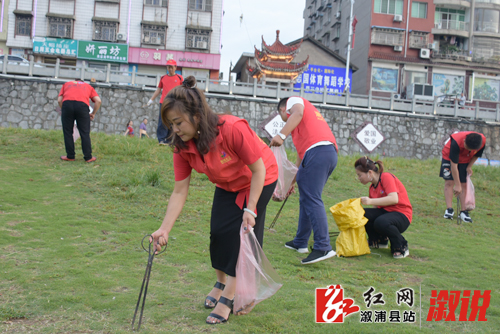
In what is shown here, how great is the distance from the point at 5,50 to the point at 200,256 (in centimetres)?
2955

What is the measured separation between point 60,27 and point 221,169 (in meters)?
29.5

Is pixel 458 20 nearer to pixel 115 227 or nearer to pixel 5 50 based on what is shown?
pixel 5 50

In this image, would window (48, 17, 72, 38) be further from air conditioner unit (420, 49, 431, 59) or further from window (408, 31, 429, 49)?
air conditioner unit (420, 49, 431, 59)

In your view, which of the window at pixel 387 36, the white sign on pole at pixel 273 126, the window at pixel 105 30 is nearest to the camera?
the white sign on pole at pixel 273 126

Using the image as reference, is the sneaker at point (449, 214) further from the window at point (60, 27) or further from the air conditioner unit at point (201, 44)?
the window at point (60, 27)

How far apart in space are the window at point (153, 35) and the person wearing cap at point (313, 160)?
25.9 meters

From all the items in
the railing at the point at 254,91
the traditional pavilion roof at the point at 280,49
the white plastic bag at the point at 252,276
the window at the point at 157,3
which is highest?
the window at the point at 157,3

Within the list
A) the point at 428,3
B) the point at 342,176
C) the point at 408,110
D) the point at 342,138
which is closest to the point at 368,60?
the point at 428,3

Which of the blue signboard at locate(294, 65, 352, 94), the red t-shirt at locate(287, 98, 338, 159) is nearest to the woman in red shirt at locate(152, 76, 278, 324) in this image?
the red t-shirt at locate(287, 98, 338, 159)

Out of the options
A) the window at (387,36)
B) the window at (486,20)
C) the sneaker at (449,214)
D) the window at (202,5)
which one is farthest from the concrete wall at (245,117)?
the window at (486,20)

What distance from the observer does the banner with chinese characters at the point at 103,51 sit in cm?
2759

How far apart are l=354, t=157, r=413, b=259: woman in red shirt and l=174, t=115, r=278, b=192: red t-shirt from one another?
83.9 inches

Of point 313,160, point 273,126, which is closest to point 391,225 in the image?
point 313,160

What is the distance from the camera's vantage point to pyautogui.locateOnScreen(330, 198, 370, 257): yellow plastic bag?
4430 mm
